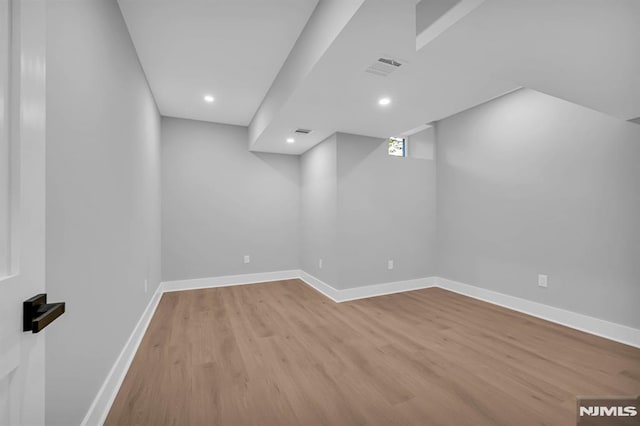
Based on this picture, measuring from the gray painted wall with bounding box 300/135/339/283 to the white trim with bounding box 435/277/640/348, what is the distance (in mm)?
2042

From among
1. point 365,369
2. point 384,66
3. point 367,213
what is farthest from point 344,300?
point 384,66

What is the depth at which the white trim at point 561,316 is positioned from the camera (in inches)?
90.2

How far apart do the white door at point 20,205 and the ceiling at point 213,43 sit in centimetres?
162

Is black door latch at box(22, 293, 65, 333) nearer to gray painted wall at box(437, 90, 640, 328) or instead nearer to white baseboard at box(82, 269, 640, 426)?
white baseboard at box(82, 269, 640, 426)

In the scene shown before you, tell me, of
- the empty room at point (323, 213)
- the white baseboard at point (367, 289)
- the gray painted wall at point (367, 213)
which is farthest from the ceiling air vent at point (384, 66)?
the white baseboard at point (367, 289)

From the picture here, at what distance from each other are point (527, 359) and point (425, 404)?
3.71ft

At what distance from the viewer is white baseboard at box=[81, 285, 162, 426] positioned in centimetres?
134

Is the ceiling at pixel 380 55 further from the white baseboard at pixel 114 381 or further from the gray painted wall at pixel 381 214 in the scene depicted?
the white baseboard at pixel 114 381

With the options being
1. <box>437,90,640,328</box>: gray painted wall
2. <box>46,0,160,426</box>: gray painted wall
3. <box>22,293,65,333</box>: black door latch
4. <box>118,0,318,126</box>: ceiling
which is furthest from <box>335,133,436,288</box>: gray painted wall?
<box>22,293,65,333</box>: black door latch

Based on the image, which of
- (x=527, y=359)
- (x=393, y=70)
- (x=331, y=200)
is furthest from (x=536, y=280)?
(x=393, y=70)

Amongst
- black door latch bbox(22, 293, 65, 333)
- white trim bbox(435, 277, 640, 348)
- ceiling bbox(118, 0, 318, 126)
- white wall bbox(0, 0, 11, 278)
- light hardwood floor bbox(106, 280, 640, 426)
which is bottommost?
light hardwood floor bbox(106, 280, 640, 426)

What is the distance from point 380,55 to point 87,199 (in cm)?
199

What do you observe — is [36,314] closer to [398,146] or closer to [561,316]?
[561,316]

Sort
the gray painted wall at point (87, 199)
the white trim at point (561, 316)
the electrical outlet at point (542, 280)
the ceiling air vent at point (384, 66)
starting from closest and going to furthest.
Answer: the gray painted wall at point (87, 199), the ceiling air vent at point (384, 66), the white trim at point (561, 316), the electrical outlet at point (542, 280)
